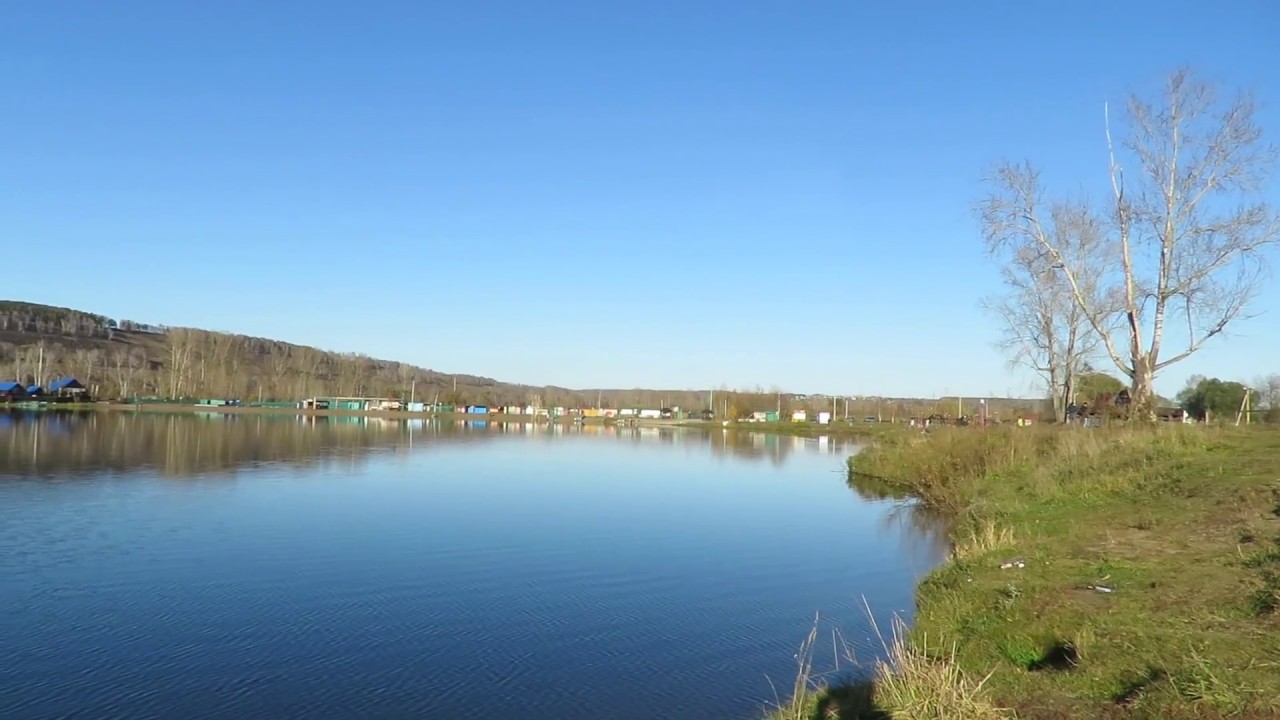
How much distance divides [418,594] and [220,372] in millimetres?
125003

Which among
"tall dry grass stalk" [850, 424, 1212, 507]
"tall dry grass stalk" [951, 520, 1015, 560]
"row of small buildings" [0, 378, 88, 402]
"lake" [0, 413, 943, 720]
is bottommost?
"lake" [0, 413, 943, 720]

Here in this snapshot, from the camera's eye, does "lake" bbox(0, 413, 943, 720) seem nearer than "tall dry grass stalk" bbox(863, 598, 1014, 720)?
No

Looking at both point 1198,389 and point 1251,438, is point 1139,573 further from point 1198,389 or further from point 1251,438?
point 1198,389

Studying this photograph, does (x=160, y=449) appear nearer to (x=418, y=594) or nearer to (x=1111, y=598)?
(x=418, y=594)

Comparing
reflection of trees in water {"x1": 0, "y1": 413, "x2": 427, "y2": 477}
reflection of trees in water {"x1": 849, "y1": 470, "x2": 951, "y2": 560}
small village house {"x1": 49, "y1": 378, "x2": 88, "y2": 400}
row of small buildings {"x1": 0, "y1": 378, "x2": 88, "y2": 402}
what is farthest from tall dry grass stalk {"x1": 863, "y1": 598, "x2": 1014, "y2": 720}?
small village house {"x1": 49, "y1": 378, "x2": 88, "y2": 400}

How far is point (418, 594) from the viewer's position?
1262 cm

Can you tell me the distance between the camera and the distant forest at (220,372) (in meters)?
118

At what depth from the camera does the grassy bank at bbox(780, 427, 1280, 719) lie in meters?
5.87

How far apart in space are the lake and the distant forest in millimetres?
77687

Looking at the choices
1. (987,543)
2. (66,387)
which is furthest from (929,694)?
(66,387)

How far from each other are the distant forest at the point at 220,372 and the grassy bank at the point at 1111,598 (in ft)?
258

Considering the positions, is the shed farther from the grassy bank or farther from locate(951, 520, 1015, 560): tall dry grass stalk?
locate(951, 520, 1015, 560): tall dry grass stalk

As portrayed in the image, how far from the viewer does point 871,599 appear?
13.4 metres

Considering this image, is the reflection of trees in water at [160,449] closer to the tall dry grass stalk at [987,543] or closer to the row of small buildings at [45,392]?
the tall dry grass stalk at [987,543]
